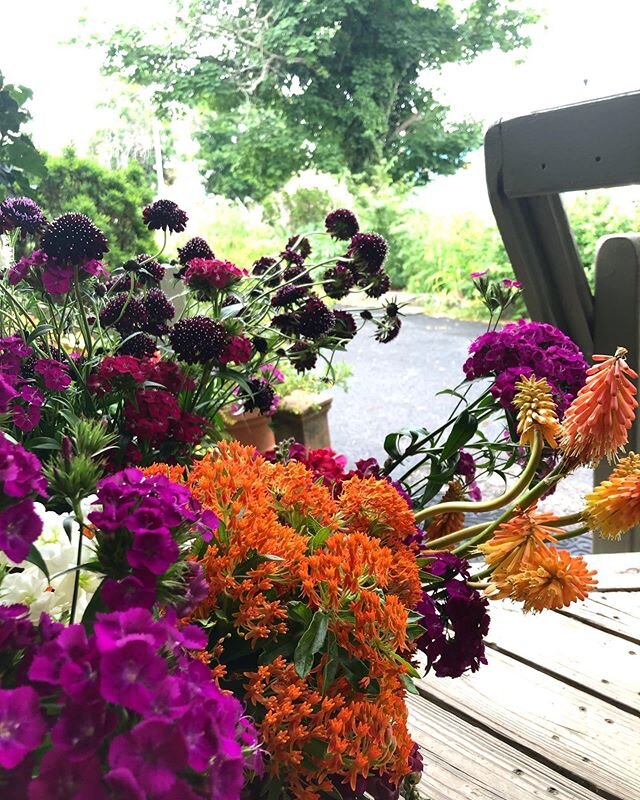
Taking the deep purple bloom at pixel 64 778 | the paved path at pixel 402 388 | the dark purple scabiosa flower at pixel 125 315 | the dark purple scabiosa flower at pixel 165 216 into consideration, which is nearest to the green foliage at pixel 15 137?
the dark purple scabiosa flower at pixel 165 216

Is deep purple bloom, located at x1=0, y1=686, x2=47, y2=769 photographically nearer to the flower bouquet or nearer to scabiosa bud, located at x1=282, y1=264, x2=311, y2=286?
the flower bouquet

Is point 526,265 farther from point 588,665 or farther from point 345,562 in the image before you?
point 345,562

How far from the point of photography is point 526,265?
131 centimetres

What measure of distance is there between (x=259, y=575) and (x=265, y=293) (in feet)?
1.41

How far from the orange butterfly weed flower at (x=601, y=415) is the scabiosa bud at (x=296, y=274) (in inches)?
15.6

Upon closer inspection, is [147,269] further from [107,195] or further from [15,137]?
[107,195]

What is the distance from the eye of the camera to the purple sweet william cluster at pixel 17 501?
28cm

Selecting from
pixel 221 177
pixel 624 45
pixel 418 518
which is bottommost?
pixel 221 177

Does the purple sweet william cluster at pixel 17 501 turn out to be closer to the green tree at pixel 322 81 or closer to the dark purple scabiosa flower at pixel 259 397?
the dark purple scabiosa flower at pixel 259 397

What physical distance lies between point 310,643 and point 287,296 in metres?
0.47

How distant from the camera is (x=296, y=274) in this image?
2.89 ft

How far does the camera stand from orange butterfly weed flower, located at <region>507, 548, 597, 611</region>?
0.51 m

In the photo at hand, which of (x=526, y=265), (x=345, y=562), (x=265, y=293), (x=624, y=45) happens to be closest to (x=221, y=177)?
(x=624, y=45)

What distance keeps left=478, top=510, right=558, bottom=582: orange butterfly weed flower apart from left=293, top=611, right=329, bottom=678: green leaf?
0.17 metres
